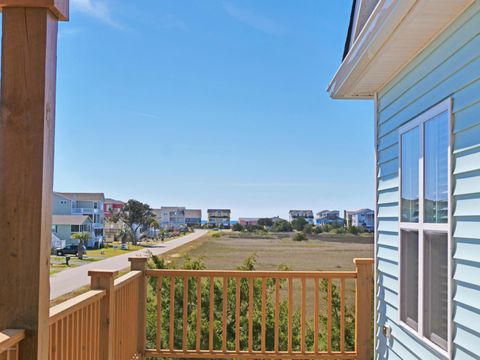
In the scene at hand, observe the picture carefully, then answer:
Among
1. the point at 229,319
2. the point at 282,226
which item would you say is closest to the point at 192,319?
the point at 229,319

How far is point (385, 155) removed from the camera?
3.85 metres

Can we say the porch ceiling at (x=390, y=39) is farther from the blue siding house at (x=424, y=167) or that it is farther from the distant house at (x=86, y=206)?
the distant house at (x=86, y=206)

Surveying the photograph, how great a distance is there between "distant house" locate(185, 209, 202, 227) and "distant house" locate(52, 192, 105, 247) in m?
21.5

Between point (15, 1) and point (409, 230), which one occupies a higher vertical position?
point (15, 1)

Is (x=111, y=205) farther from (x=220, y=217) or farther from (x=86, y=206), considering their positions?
(x=220, y=217)

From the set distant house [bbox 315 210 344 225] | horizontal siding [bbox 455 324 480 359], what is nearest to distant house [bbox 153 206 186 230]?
distant house [bbox 315 210 344 225]

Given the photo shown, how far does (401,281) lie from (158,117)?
30.7 meters

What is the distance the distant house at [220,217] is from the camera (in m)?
57.2

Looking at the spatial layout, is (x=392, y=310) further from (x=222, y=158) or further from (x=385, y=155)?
(x=222, y=158)

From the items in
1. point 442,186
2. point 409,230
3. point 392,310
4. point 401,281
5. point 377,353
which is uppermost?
point 442,186

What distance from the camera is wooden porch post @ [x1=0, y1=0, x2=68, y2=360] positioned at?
1.79 meters

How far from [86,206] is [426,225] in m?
61.2

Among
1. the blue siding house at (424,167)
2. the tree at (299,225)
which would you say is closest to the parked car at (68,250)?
the tree at (299,225)

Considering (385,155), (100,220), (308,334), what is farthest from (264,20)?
(100,220)
